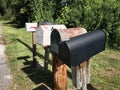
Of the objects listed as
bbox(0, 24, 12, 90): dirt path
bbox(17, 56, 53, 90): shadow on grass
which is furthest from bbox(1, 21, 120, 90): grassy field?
bbox(0, 24, 12, 90): dirt path

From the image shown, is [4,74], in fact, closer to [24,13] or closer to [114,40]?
[114,40]

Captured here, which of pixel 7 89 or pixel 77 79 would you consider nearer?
pixel 77 79

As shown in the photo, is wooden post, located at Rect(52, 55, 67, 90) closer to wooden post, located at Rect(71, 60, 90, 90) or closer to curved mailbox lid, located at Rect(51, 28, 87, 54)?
curved mailbox lid, located at Rect(51, 28, 87, 54)

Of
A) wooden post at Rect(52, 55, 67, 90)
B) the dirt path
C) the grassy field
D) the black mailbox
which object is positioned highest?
the black mailbox

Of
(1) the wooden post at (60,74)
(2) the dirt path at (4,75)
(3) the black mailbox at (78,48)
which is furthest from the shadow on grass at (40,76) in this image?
(3) the black mailbox at (78,48)

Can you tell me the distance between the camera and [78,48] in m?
3.10

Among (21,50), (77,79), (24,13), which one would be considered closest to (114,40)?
(21,50)

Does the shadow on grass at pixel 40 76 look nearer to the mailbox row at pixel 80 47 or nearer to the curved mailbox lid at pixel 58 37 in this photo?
the curved mailbox lid at pixel 58 37

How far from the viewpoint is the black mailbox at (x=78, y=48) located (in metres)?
3.10

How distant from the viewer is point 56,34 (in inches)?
164

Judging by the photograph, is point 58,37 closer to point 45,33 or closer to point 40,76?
point 45,33

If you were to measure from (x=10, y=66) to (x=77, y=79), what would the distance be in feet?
14.8

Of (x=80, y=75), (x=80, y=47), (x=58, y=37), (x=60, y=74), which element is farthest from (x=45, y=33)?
(x=80, y=47)

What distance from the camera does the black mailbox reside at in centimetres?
310
